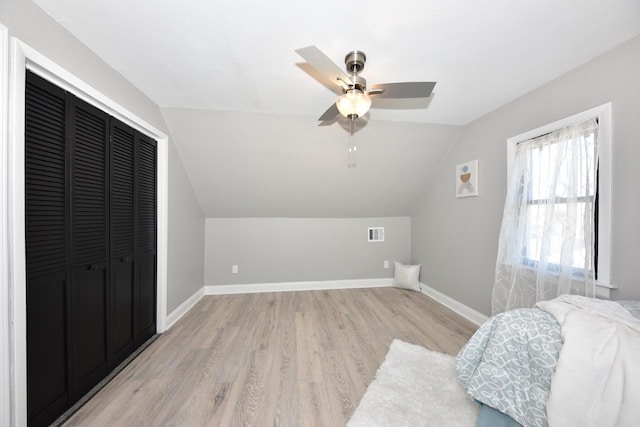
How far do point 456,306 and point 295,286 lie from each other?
226 centimetres

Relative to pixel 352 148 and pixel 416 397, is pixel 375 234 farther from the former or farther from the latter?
pixel 416 397

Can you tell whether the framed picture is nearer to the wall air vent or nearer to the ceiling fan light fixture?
the wall air vent

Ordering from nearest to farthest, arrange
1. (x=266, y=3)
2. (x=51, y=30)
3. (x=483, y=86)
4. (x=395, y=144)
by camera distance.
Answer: (x=266, y=3) → (x=51, y=30) → (x=483, y=86) → (x=395, y=144)

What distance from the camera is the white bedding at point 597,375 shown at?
848 millimetres

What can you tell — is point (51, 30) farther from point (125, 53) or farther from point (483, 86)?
point (483, 86)

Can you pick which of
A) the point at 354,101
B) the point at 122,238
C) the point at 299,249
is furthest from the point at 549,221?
the point at 122,238

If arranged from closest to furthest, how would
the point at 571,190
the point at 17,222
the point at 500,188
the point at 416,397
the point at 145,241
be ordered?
the point at 17,222
the point at 416,397
the point at 571,190
the point at 145,241
the point at 500,188

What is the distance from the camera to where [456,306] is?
2.75 metres

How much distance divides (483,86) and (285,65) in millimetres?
1653

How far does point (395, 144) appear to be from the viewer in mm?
2797

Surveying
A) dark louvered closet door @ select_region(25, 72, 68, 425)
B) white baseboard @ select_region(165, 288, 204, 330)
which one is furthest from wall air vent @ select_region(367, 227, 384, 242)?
dark louvered closet door @ select_region(25, 72, 68, 425)

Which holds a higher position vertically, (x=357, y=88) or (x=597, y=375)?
(x=357, y=88)

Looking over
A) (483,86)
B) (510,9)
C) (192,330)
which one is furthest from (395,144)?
(192,330)

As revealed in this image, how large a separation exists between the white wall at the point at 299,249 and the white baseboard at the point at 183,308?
27 centimetres
